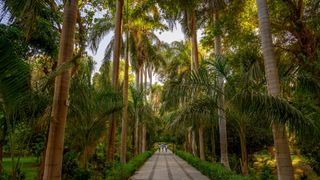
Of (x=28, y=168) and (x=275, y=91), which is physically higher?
(x=275, y=91)

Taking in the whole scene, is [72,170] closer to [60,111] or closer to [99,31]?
[60,111]

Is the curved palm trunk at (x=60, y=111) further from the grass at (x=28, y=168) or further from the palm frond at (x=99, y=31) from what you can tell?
the palm frond at (x=99, y=31)

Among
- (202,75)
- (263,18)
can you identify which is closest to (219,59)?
(202,75)

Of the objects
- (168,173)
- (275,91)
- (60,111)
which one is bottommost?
(168,173)

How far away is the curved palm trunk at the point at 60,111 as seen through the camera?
4027mm

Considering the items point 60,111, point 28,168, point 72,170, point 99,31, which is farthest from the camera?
point 28,168

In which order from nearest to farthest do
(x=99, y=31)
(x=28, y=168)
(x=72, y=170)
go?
1. (x=72, y=170)
2. (x=99, y=31)
3. (x=28, y=168)

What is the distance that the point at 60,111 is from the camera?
419 cm

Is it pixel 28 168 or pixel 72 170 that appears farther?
pixel 28 168

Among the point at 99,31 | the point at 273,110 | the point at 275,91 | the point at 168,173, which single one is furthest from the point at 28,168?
the point at 273,110

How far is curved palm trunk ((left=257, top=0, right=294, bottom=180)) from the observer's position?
215 inches

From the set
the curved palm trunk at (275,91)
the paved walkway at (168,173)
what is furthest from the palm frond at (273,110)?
the paved walkway at (168,173)

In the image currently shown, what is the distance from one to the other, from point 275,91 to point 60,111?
437cm

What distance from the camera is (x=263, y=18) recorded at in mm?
6352
